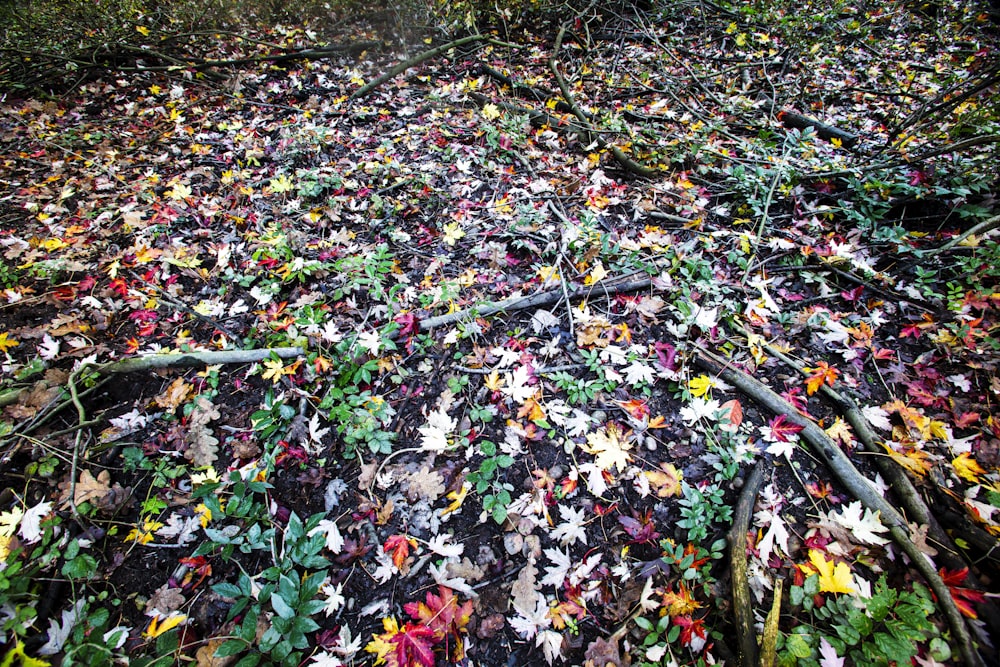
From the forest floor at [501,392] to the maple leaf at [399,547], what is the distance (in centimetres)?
2

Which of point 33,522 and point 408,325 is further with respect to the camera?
point 408,325

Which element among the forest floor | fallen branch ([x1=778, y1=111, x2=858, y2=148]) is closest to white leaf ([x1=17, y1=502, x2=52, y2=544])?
the forest floor

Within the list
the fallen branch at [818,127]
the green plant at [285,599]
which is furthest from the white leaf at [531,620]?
the fallen branch at [818,127]

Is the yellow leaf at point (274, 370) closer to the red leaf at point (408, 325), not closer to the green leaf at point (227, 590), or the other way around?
the red leaf at point (408, 325)

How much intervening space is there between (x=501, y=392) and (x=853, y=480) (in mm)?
2038

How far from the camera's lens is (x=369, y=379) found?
2740 mm

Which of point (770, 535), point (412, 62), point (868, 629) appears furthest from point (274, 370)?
point (412, 62)

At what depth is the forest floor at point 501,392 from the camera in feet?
6.45

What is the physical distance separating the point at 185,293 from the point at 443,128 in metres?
3.51

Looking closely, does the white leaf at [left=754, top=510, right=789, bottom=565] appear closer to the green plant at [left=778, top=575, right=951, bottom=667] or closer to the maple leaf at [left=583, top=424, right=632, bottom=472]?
the green plant at [left=778, top=575, right=951, bottom=667]

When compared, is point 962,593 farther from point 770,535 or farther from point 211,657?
point 211,657

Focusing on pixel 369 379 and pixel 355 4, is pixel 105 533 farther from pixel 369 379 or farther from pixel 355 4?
pixel 355 4

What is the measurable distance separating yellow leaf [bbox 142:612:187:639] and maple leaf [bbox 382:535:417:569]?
0.97 m

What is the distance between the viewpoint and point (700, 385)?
107 inches
